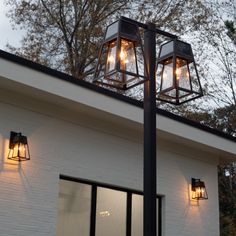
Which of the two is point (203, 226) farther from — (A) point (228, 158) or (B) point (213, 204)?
(A) point (228, 158)

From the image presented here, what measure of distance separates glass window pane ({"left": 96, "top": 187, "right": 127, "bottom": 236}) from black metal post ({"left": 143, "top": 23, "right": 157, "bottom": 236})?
3142 millimetres

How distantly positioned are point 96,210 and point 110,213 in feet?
0.88

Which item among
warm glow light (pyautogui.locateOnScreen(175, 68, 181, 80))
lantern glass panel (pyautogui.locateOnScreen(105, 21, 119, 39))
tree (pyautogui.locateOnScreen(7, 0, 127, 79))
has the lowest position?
warm glow light (pyautogui.locateOnScreen(175, 68, 181, 80))

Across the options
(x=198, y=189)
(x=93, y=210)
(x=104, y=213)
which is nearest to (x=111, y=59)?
(x=93, y=210)

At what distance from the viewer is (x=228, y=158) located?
944 cm

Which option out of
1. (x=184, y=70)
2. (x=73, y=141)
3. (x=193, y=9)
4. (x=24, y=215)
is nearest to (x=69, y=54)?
(x=193, y=9)

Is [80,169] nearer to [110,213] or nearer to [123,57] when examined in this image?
[110,213]

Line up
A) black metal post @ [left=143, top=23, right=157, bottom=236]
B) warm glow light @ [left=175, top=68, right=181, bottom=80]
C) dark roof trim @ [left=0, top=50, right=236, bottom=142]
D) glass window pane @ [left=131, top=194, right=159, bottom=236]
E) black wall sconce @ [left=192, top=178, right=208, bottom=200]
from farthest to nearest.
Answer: black wall sconce @ [left=192, top=178, right=208, bottom=200] < glass window pane @ [left=131, top=194, right=159, bottom=236] < dark roof trim @ [left=0, top=50, right=236, bottom=142] < warm glow light @ [left=175, top=68, right=181, bottom=80] < black metal post @ [left=143, top=23, right=157, bottom=236]

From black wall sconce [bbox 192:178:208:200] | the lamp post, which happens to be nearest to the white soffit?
black wall sconce [bbox 192:178:208:200]

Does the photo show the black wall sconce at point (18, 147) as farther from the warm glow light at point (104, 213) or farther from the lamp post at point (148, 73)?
the lamp post at point (148, 73)

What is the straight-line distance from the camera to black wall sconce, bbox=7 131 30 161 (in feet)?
20.3

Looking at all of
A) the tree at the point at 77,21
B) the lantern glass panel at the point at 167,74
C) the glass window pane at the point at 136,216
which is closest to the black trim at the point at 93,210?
the glass window pane at the point at 136,216

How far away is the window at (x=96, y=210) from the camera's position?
6902 millimetres

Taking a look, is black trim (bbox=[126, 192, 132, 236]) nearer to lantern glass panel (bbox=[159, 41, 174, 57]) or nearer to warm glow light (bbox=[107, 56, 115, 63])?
lantern glass panel (bbox=[159, 41, 174, 57])
